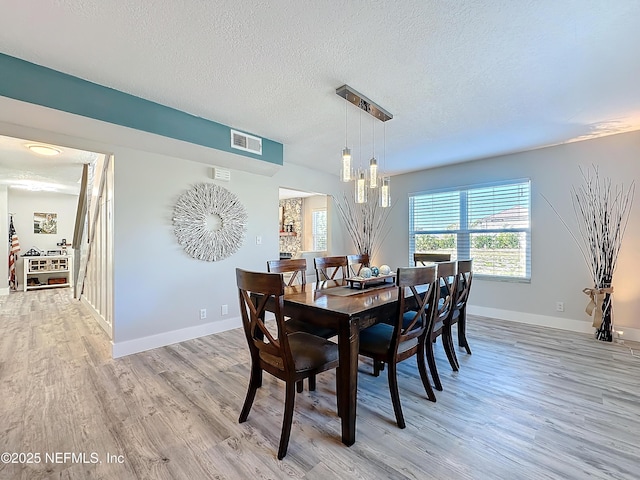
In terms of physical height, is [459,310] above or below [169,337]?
above

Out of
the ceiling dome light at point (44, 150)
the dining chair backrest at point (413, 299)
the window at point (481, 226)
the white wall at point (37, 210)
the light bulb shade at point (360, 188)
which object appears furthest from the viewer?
the white wall at point (37, 210)

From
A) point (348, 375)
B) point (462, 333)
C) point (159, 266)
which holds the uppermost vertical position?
point (159, 266)

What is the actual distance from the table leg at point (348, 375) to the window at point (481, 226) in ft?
11.7

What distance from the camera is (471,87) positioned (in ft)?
7.75

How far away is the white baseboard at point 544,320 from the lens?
3.34 m

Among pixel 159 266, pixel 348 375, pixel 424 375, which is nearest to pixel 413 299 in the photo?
pixel 424 375

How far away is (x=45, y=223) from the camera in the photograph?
23.1 feet

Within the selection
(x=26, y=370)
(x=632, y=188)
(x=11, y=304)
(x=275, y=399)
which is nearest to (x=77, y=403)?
(x=26, y=370)

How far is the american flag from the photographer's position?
6301 mm

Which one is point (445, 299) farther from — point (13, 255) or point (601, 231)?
point (13, 255)

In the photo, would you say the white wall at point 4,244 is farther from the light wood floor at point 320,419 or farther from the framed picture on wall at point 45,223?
the light wood floor at point 320,419

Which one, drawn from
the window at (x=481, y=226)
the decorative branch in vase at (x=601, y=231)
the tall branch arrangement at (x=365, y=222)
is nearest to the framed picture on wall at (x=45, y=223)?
the tall branch arrangement at (x=365, y=222)

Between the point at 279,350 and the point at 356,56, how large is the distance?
196 cm

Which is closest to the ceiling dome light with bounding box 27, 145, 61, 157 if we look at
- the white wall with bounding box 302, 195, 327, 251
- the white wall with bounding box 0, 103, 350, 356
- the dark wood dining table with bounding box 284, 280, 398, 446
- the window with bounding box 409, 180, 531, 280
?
the white wall with bounding box 0, 103, 350, 356
